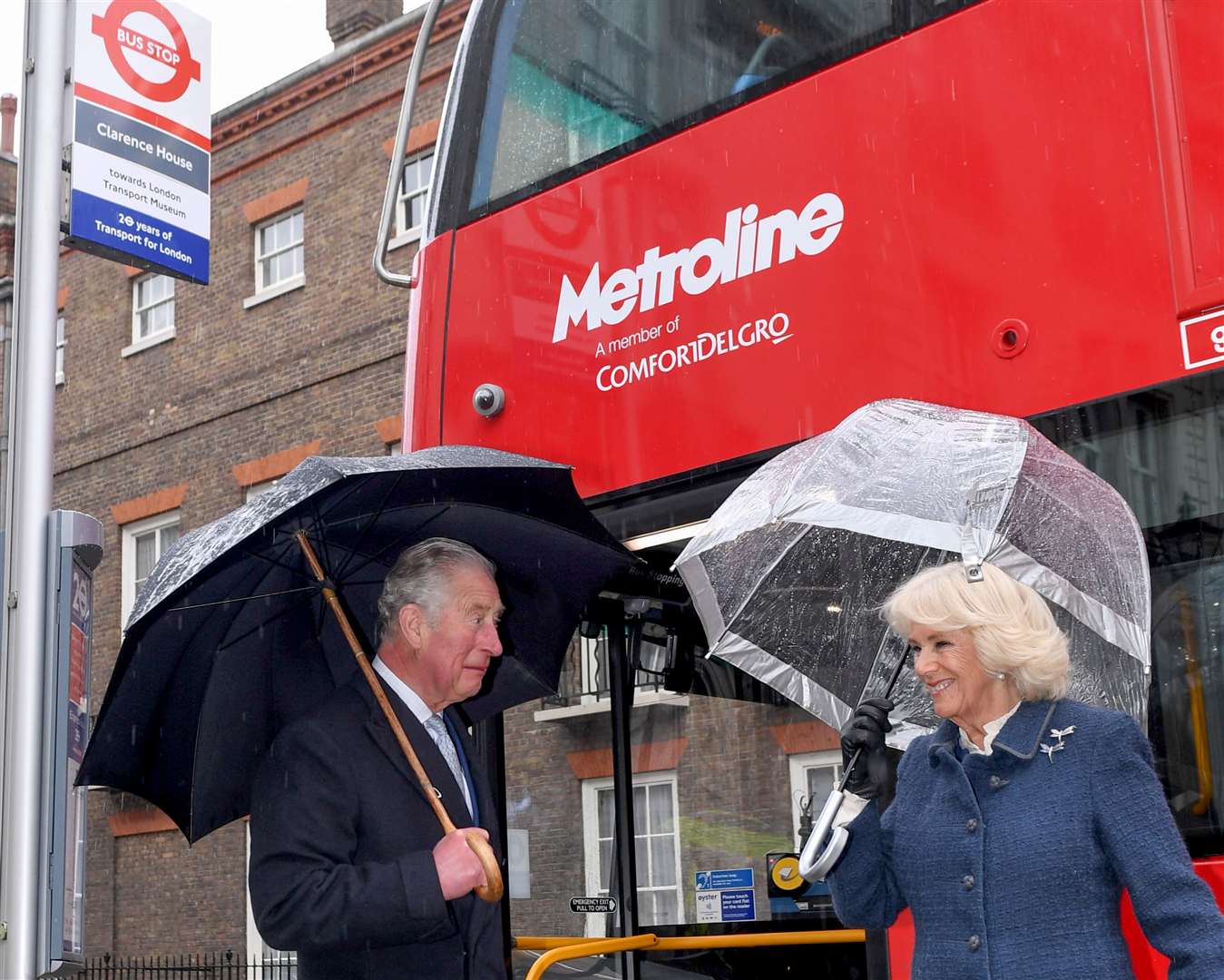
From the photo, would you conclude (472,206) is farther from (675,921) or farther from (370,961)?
(370,961)

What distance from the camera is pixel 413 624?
153 inches

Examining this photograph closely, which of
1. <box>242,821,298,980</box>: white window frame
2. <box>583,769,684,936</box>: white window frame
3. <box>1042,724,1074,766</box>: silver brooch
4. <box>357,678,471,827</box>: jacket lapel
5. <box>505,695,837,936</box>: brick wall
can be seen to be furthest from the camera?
<box>242,821,298,980</box>: white window frame

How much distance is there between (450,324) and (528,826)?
1.56 metres

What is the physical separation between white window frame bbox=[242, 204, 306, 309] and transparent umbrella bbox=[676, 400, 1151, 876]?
15951 millimetres

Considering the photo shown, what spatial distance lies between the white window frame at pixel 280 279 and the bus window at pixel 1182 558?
54.4 feet

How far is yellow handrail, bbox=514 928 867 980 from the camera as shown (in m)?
4.91

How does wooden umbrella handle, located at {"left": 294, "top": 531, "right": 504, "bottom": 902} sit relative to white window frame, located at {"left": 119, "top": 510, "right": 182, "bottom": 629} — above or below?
below

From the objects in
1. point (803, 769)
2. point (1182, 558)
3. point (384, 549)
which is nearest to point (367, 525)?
point (384, 549)

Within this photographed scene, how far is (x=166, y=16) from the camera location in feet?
19.5

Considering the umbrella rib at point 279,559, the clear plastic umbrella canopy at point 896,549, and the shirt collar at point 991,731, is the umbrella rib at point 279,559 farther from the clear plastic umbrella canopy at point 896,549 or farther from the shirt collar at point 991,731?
the shirt collar at point 991,731

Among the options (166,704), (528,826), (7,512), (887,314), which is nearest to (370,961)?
(166,704)

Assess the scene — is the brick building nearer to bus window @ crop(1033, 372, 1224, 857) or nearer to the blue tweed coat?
bus window @ crop(1033, 372, 1224, 857)

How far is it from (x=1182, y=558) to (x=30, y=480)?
246cm

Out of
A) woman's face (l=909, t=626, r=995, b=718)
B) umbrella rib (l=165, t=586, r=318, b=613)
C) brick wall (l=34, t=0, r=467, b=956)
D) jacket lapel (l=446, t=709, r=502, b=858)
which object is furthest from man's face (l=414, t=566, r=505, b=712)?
brick wall (l=34, t=0, r=467, b=956)
